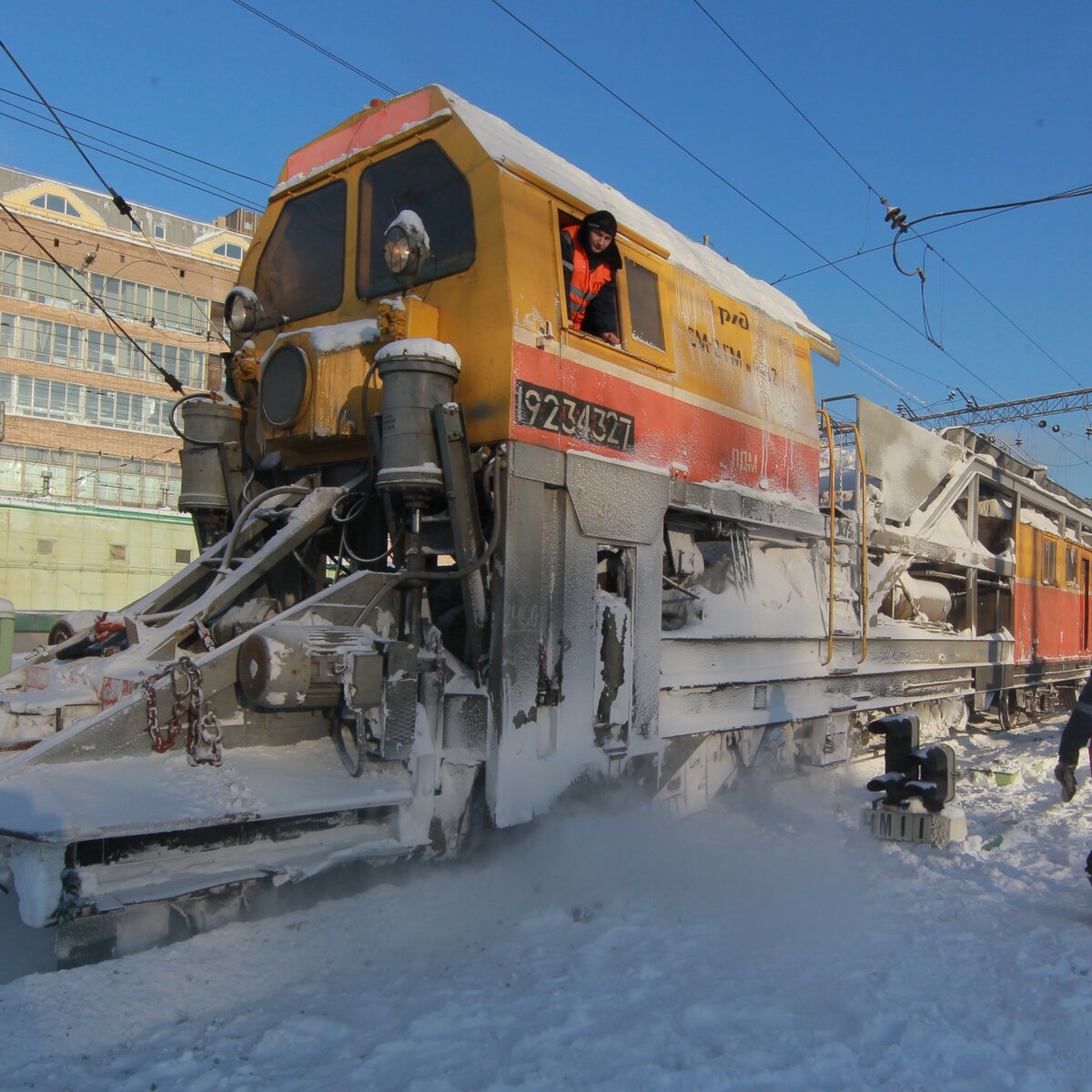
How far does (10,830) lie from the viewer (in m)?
2.98

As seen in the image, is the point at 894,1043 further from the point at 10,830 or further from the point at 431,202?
the point at 431,202

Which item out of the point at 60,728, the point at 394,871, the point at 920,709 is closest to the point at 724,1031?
the point at 394,871

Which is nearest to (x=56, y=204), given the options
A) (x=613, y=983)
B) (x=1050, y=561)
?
(x=1050, y=561)

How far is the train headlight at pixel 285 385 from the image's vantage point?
506 centimetres

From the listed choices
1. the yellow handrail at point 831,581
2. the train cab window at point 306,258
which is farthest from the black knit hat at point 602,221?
the yellow handrail at point 831,581

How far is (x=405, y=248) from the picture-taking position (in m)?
4.57

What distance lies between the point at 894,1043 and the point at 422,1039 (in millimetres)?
1487

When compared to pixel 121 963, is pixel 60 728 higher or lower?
higher

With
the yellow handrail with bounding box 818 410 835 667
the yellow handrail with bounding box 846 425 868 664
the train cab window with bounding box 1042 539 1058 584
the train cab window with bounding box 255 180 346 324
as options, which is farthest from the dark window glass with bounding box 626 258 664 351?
the train cab window with bounding box 1042 539 1058 584

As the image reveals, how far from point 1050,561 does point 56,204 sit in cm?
3791

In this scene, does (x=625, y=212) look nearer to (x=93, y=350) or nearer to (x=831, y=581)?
(x=831, y=581)

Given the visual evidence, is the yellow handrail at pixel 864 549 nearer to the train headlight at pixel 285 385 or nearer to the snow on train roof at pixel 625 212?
the snow on train roof at pixel 625 212

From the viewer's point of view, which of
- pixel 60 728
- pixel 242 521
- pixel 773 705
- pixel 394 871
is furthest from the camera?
pixel 773 705

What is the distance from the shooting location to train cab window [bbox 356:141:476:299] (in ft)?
15.8
